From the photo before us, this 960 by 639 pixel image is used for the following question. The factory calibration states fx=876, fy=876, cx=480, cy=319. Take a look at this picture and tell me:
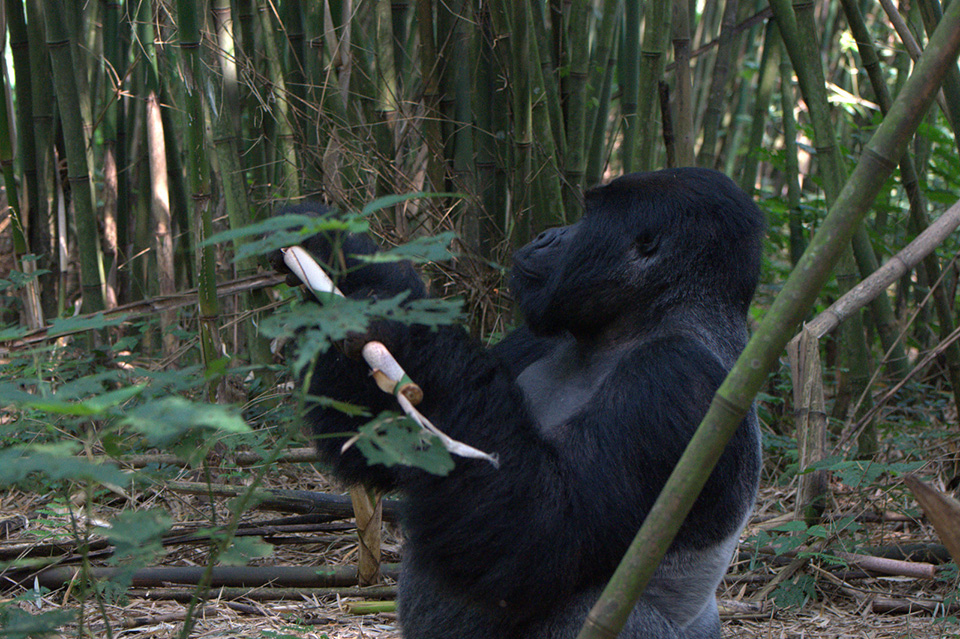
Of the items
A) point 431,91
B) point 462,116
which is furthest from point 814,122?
point 431,91

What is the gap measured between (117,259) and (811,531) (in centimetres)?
391

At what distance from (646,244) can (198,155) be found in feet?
4.12

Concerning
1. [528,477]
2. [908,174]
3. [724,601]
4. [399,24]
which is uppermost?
[399,24]

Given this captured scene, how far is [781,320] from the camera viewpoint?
45.6 inches

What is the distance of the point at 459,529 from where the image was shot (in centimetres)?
168

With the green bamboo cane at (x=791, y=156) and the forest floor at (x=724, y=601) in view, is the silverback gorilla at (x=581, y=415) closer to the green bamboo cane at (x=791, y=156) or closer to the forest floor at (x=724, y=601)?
the forest floor at (x=724, y=601)

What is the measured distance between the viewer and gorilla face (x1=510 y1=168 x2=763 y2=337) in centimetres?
204

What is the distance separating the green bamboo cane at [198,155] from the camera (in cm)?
231

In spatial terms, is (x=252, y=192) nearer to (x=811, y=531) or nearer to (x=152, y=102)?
(x=152, y=102)

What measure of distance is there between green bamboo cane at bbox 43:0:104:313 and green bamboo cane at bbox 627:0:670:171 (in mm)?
2216

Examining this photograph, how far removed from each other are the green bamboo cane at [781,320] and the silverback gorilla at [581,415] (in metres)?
0.49

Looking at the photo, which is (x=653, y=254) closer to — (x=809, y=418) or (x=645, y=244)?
(x=645, y=244)

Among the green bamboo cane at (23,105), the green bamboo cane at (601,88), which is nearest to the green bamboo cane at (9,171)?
the green bamboo cane at (23,105)

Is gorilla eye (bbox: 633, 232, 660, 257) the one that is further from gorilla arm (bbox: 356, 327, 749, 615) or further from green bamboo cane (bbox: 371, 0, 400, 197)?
green bamboo cane (bbox: 371, 0, 400, 197)
